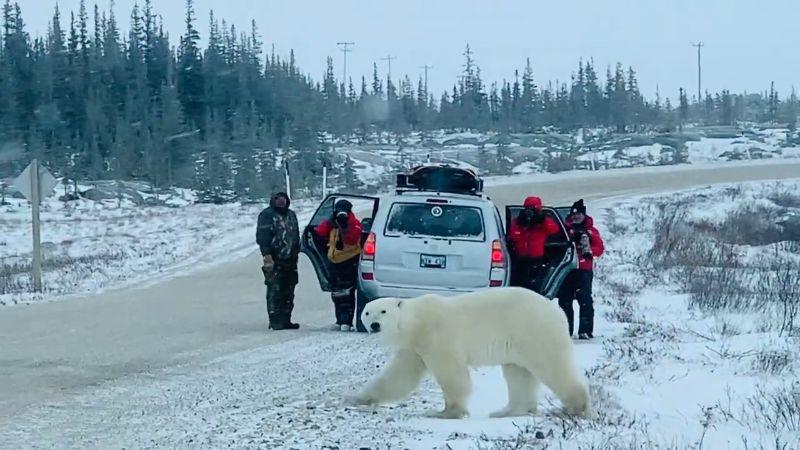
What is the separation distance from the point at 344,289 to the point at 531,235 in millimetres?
2352

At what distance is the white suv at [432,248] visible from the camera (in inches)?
475

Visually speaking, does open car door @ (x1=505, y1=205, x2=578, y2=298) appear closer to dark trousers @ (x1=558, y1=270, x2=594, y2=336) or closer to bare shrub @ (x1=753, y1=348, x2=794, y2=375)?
dark trousers @ (x1=558, y1=270, x2=594, y2=336)

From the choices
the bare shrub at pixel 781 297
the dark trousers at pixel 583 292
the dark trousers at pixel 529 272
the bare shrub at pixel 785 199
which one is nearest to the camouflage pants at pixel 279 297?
the dark trousers at pixel 529 272

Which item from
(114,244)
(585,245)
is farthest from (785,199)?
(585,245)

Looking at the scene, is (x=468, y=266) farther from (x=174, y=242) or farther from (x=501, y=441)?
(x=174, y=242)

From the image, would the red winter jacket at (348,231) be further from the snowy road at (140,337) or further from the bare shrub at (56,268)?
the bare shrub at (56,268)

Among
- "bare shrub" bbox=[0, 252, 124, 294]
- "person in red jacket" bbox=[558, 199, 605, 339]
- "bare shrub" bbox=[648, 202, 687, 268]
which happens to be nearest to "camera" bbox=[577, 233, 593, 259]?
"person in red jacket" bbox=[558, 199, 605, 339]

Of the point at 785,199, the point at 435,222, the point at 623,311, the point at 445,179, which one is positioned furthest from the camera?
the point at 785,199

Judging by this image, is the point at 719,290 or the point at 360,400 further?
the point at 719,290

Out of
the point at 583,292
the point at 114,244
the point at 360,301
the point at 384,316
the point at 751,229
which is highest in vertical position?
the point at 384,316

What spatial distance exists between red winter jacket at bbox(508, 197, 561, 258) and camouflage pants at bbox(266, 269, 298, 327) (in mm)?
2754

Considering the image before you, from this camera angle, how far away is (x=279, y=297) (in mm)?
12984

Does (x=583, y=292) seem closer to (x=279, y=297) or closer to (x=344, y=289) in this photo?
(x=344, y=289)

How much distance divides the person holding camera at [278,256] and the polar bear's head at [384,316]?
546 cm
